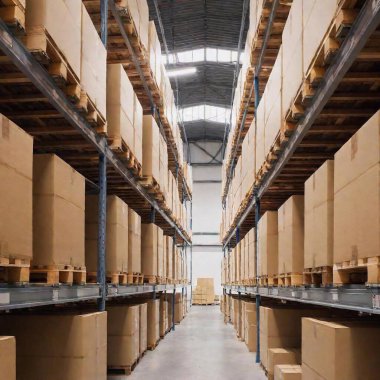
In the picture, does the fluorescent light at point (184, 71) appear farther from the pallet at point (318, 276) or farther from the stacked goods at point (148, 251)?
the pallet at point (318, 276)

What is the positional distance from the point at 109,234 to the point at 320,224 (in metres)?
3.00

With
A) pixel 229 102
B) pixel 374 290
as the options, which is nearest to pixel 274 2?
pixel 374 290

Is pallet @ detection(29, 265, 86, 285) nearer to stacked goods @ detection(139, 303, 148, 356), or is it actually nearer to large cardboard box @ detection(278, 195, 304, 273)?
large cardboard box @ detection(278, 195, 304, 273)

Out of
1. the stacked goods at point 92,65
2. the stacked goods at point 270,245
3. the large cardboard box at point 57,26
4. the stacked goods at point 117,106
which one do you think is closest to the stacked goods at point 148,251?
the stacked goods at point 270,245

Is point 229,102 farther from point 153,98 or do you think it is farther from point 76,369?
point 76,369

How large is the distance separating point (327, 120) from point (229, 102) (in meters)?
19.0

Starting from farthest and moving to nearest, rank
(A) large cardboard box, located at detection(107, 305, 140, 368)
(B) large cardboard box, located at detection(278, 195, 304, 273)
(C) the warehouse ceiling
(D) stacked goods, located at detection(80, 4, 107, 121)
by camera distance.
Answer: (C) the warehouse ceiling, (A) large cardboard box, located at detection(107, 305, 140, 368), (B) large cardboard box, located at detection(278, 195, 304, 273), (D) stacked goods, located at detection(80, 4, 107, 121)

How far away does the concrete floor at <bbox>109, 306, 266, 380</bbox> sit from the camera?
733 centimetres

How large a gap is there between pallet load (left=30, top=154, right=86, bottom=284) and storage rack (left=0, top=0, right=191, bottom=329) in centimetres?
20

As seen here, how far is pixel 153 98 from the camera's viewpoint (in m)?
9.59

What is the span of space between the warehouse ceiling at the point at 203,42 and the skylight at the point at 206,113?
457 millimetres

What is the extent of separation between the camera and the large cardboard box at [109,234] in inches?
250

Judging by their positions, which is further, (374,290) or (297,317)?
(297,317)

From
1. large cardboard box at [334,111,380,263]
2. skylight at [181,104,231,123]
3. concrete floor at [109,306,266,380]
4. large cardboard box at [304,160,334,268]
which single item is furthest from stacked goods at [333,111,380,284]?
skylight at [181,104,231,123]
